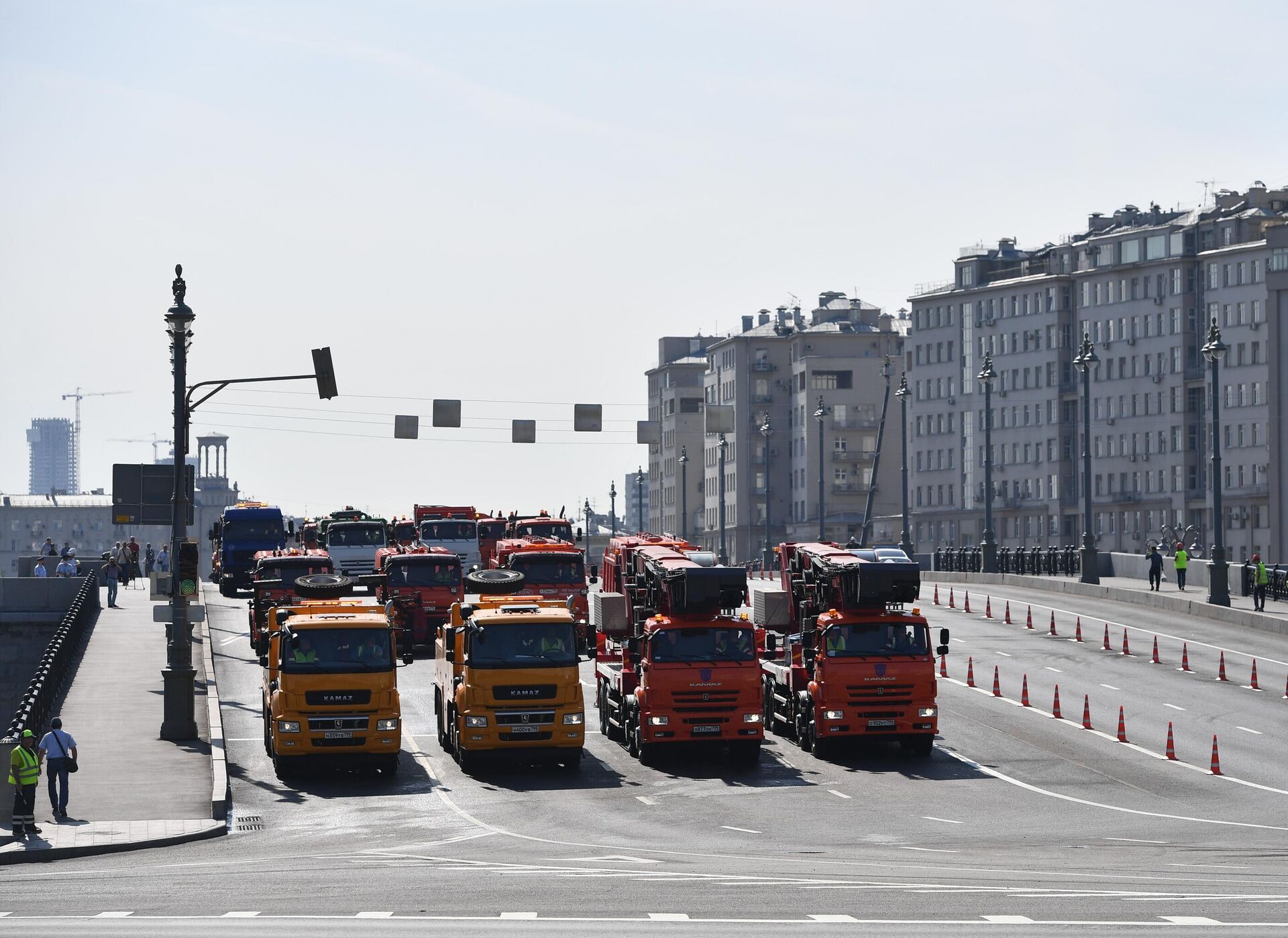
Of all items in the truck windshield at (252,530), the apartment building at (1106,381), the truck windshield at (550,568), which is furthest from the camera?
the apartment building at (1106,381)

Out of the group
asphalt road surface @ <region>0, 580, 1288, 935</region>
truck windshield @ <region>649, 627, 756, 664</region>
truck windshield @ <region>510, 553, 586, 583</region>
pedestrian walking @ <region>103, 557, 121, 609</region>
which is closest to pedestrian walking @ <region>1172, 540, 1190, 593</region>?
asphalt road surface @ <region>0, 580, 1288, 935</region>

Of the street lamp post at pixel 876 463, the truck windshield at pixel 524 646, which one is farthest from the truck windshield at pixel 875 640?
the street lamp post at pixel 876 463

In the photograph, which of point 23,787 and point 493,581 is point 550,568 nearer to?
point 493,581

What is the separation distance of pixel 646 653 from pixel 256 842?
10.1 meters

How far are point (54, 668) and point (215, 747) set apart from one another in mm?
8139

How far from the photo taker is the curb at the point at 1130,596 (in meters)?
60.6

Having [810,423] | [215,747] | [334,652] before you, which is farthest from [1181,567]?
[810,423]

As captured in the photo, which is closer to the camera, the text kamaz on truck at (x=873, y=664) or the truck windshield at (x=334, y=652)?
the truck windshield at (x=334, y=652)

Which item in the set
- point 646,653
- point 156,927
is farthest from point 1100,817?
point 156,927

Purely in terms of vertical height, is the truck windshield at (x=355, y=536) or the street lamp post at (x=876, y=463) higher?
the street lamp post at (x=876, y=463)

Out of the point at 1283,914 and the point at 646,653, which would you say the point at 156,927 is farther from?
the point at 646,653

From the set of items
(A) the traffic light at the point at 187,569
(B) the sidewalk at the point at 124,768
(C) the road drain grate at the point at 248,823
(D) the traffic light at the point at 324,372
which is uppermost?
(D) the traffic light at the point at 324,372

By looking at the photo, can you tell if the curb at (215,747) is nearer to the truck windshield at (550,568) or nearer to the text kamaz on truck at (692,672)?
the text kamaz on truck at (692,672)

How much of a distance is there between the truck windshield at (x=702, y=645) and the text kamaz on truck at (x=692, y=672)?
0.04ft
